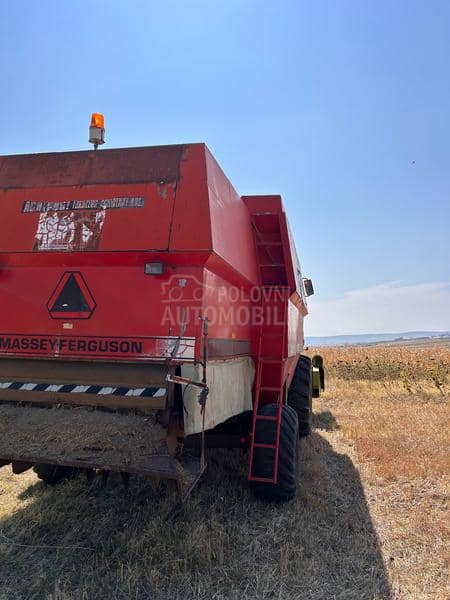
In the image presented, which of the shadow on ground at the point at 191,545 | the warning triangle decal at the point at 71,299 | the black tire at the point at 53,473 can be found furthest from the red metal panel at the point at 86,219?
the black tire at the point at 53,473

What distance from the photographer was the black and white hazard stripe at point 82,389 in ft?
10.5

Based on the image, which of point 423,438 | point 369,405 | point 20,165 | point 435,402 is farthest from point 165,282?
point 435,402

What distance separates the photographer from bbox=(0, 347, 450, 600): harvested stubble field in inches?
117

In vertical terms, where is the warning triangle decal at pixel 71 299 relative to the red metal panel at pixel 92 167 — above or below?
below

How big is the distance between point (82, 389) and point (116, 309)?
61 centimetres

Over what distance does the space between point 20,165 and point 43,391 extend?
1.87 meters

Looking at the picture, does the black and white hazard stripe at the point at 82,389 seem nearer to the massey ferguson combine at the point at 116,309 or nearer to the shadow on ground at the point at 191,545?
the massey ferguson combine at the point at 116,309

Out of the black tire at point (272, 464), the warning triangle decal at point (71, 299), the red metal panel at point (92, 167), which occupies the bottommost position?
the black tire at point (272, 464)

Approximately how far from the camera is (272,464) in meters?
4.16

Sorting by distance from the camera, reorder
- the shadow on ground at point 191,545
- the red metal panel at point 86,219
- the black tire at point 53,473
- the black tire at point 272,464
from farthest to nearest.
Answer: the black tire at point 53,473 < the black tire at point 272,464 < the red metal panel at point 86,219 < the shadow on ground at point 191,545

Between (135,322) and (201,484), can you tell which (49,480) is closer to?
(201,484)

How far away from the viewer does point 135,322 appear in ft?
11.0

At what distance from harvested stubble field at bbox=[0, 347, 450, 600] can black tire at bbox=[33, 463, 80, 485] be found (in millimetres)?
127

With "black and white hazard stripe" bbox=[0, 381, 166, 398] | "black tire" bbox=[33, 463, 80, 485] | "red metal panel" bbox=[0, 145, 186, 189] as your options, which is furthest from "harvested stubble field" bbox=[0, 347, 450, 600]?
"red metal panel" bbox=[0, 145, 186, 189]
